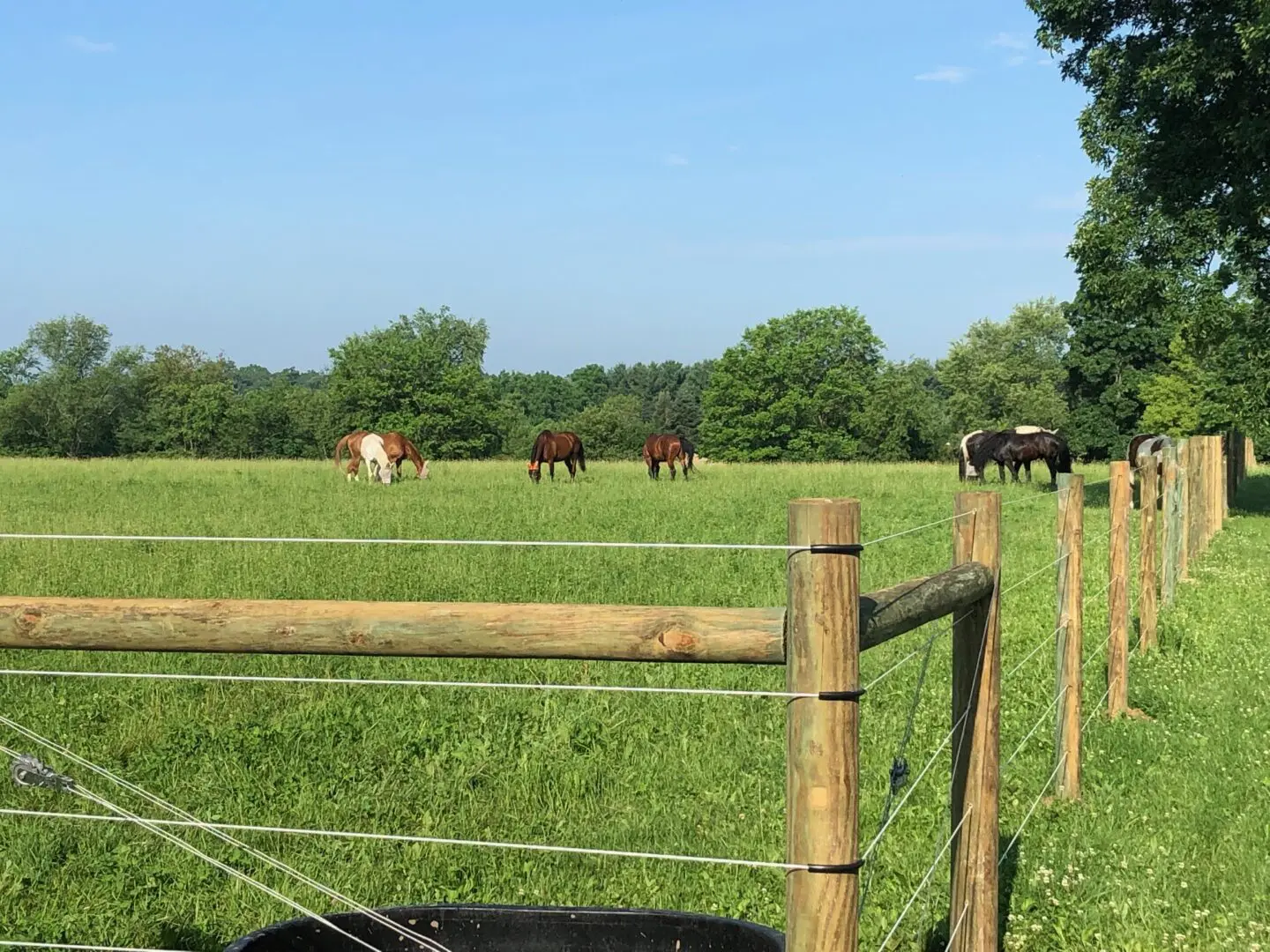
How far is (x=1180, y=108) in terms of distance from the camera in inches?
811

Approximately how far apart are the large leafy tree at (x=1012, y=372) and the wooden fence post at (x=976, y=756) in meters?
73.5

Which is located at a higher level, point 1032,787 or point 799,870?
point 799,870

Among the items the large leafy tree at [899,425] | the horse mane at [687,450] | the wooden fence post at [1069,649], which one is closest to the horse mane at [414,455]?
the horse mane at [687,450]

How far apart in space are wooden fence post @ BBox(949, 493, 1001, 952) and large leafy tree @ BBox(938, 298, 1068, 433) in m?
73.5

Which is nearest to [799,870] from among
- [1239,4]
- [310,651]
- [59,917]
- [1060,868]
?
[310,651]

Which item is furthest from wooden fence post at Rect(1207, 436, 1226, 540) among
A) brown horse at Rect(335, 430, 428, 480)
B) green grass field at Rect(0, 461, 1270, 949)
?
brown horse at Rect(335, 430, 428, 480)

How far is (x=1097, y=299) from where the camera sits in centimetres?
2294

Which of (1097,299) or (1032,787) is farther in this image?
(1097,299)

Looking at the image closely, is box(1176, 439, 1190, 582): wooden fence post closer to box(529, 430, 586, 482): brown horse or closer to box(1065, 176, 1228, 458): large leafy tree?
box(1065, 176, 1228, 458): large leafy tree

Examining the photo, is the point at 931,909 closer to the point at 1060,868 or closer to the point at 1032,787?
the point at 1060,868

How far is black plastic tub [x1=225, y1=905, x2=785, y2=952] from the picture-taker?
321 centimetres

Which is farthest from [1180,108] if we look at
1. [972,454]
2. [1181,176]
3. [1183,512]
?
[972,454]

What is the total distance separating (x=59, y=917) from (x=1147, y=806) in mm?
4540

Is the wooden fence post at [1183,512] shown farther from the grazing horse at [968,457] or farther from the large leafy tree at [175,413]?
the large leafy tree at [175,413]
